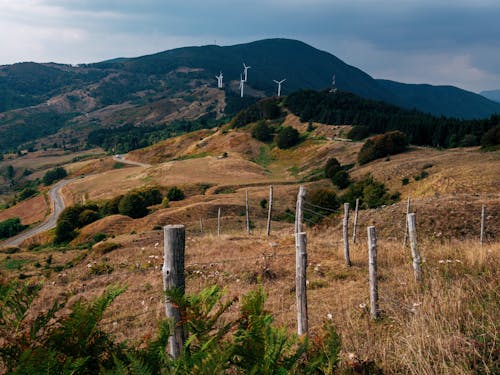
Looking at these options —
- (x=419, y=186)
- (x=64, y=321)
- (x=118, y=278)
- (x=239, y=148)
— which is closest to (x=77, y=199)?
(x=239, y=148)

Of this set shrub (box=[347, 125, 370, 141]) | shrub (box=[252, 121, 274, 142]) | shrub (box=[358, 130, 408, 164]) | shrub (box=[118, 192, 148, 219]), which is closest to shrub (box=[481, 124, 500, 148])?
shrub (box=[358, 130, 408, 164])

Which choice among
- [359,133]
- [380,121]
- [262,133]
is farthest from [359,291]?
[262,133]

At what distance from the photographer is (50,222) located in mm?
69312

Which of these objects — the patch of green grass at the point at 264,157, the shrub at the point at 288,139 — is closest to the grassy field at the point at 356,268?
the patch of green grass at the point at 264,157

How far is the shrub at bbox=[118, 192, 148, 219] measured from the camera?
5156cm

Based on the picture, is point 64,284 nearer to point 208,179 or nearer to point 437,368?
point 437,368

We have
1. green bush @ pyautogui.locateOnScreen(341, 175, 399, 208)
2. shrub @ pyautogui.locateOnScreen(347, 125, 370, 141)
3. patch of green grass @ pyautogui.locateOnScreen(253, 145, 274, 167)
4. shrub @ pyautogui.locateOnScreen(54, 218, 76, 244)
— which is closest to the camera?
green bush @ pyautogui.locateOnScreen(341, 175, 399, 208)

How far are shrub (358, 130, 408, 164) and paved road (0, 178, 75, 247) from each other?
53.8 meters

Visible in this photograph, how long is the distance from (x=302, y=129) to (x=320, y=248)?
85.1 meters

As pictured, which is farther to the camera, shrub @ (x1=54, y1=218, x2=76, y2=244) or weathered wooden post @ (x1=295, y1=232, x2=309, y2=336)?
shrub @ (x1=54, y1=218, x2=76, y2=244)

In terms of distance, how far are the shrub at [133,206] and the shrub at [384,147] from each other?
35.7m

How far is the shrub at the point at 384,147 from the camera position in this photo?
6375 centimetres

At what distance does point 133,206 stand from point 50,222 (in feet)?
87.7

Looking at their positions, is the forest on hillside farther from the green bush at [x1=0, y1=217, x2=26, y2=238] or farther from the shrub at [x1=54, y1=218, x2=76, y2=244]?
the green bush at [x1=0, y1=217, x2=26, y2=238]
